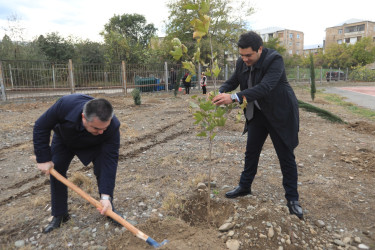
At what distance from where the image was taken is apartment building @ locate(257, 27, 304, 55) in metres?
72.8

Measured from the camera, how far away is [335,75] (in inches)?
1396

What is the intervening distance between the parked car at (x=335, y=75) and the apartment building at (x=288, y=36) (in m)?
35.8

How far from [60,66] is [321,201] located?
13.0 metres

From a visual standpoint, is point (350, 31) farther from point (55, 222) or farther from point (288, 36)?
point (55, 222)

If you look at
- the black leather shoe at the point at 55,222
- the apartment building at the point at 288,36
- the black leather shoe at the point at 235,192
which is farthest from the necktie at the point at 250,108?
the apartment building at the point at 288,36

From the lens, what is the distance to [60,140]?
8.44 ft

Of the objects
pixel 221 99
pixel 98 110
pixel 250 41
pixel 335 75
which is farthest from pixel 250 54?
pixel 335 75

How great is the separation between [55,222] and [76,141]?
37.1 inches

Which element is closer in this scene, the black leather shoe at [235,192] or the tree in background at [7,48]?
Result: the black leather shoe at [235,192]

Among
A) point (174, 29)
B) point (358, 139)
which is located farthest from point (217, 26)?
point (358, 139)

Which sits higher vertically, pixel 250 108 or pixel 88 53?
pixel 88 53

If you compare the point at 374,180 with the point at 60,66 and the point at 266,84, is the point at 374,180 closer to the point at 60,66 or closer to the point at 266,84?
the point at 266,84

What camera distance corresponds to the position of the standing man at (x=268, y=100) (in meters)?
2.47

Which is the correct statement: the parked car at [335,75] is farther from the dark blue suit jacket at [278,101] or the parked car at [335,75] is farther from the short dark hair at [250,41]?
the short dark hair at [250,41]
